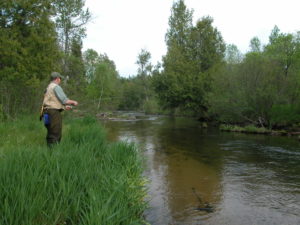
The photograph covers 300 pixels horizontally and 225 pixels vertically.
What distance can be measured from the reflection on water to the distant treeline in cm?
667

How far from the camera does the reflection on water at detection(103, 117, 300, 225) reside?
18.0ft

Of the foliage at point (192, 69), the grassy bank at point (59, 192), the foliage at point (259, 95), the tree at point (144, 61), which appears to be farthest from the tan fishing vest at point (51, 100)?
the tree at point (144, 61)

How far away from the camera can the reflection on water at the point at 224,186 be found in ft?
18.0

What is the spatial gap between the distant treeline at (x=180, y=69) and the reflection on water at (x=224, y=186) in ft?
21.9

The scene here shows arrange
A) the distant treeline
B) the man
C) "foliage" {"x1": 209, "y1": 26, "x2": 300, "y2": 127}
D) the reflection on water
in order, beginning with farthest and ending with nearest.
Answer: "foliage" {"x1": 209, "y1": 26, "x2": 300, "y2": 127} → the distant treeline → the man → the reflection on water

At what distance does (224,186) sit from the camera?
751 centimetres

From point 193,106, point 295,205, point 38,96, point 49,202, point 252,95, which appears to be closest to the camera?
point 49,202

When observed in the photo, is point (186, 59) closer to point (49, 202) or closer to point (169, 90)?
point (169, 90)

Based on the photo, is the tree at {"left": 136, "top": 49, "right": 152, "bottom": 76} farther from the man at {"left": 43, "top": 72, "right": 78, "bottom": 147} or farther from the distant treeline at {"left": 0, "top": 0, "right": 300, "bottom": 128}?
the man at {"left": 43, "top": 72, "right": 78, "bottom": 147}

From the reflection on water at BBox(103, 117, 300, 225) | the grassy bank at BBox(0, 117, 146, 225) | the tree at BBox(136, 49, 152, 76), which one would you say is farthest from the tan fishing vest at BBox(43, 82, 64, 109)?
the tree at BBox(136, 49, 152, 76)

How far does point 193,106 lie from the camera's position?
102 feet

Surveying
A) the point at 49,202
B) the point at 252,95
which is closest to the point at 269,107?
the point at 252,95

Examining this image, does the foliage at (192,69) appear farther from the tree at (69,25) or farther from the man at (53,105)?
the man at (53,105)

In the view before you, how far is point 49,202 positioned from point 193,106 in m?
28.5
